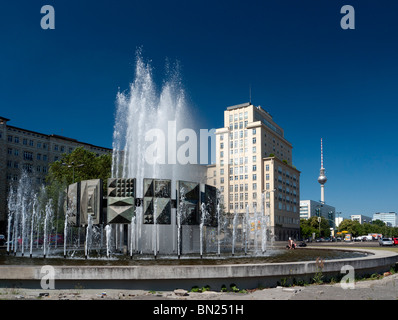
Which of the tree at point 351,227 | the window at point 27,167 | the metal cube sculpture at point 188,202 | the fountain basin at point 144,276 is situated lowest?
the tree at point 351,227

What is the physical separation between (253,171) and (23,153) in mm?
49892

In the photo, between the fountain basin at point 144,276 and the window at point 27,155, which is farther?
the window at point 27,155

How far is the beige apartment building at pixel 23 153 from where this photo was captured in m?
70.9

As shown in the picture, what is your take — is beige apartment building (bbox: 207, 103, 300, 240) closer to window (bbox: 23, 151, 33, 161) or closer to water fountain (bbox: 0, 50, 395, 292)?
window (bbox: 23, 151, 33, 161)

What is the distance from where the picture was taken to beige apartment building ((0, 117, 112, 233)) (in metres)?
70.9

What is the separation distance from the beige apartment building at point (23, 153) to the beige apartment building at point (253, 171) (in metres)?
36.1

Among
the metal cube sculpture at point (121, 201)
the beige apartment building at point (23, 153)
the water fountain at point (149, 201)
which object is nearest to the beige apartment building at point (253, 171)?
the beige apartment building at point (23, 153)

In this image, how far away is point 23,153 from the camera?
76.7 m

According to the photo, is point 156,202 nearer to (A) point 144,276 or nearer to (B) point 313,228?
(A) point 144,276

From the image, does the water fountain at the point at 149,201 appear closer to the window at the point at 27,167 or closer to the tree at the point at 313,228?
the window at the point at 27,167

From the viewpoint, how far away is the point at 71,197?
2070cm

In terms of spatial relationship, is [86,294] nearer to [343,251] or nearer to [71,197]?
[71,197]

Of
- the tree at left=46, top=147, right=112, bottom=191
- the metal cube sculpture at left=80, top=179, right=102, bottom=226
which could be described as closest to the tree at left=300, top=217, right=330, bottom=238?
the tree at left=46, top=147, right=112, bottom=191
